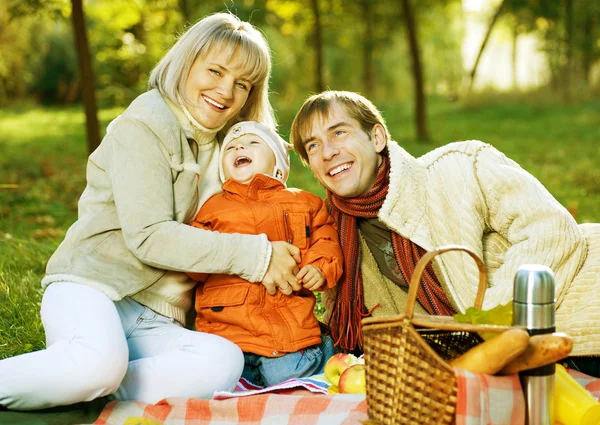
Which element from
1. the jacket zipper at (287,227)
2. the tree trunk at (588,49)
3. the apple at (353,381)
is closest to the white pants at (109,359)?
the apple at (353,381)

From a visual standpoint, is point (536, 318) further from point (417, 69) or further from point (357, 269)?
point (417, 69)

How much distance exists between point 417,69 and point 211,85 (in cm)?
1019

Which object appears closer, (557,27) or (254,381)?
(254,381)

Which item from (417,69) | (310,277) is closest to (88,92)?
(310,277)

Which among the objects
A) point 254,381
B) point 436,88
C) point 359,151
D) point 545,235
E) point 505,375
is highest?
point 436,88

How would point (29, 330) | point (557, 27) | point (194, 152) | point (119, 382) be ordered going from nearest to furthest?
point (119, 382) < point (194, 152) < point (29, 330) < point (557, 27)

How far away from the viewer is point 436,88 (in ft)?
115

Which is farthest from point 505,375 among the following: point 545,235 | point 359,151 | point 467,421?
point 359,151

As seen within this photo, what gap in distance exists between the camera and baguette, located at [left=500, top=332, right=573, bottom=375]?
2379 millimetres

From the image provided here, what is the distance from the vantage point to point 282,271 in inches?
132

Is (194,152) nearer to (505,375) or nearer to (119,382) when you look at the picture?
(119,382)

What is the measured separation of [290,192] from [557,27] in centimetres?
1933

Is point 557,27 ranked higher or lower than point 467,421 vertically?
higher

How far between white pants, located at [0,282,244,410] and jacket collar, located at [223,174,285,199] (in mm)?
655
